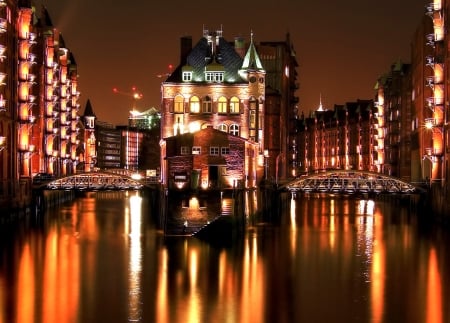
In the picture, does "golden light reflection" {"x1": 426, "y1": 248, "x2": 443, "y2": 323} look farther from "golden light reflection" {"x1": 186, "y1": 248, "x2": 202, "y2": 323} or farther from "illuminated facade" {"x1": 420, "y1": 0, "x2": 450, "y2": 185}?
"illuminated facade" {"x1": 420, "y1": 0, "x2": 450, "y2": 185}

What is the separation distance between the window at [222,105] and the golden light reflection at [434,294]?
35.1 m

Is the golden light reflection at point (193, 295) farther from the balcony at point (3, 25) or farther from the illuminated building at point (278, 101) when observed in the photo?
the illuminated building at point (278, 101)

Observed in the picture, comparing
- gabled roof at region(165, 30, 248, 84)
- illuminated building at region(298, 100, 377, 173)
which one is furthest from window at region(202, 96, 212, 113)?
illuminated building at region(298, 100, 377, 173)

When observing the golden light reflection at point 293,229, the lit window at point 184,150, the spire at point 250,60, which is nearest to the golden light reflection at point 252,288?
the golden light reflection at point 293,229

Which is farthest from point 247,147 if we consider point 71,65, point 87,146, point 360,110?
point 87,146

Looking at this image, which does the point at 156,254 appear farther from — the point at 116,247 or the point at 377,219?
the point at 377,219

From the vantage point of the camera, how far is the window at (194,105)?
79.2 metres

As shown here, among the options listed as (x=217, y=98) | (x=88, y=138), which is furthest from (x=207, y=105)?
(x=88, y=138)

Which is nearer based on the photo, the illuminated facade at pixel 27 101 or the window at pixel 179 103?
the illuminated facade at pixel 27 101

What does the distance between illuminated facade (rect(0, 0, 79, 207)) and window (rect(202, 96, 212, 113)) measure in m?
16.2

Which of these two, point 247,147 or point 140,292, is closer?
point 140,292

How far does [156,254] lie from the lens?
4878 centimetres

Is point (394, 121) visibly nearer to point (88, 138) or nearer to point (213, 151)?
point (213, 151)

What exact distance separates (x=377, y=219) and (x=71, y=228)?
2791cm
